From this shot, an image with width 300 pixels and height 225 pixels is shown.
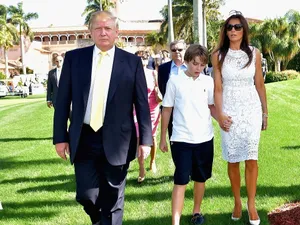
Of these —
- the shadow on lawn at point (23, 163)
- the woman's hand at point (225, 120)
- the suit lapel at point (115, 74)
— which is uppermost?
the suit lapel at point (115, 74)

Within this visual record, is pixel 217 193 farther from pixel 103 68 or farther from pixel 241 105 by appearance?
pixel 103 68

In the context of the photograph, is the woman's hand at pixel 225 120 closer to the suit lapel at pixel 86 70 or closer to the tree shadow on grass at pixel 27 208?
the suit lapel at pixel 86 70

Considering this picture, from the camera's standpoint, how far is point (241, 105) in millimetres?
4156

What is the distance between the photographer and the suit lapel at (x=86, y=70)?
3531 millimetres

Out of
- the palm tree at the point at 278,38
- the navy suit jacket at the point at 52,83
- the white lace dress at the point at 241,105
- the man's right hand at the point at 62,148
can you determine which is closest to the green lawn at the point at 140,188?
the white lace dress at the point at 241,105

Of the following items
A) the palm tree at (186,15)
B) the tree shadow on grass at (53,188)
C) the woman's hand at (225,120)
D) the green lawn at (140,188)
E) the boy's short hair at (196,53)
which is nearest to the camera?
the boy's short hair at (196,53)

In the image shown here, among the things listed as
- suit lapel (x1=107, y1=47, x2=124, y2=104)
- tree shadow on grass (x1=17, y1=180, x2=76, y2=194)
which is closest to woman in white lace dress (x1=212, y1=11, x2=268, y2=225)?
suit lapel (x1=107, y1=47, x2=124, y2=104)

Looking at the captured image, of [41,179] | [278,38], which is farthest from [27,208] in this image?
[278,38]

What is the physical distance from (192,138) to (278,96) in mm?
13283

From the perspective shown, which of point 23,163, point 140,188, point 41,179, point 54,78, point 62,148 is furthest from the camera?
point 54,78

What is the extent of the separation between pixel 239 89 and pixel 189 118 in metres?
0.54

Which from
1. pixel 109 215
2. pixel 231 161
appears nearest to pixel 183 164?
pixel 231 161

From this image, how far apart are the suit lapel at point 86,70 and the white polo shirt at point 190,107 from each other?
910 millimetres

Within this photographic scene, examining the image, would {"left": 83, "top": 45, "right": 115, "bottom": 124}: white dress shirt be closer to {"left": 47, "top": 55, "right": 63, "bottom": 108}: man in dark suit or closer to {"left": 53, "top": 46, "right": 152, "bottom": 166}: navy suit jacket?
{"left": 53, "top": 46, "right": 152, "bottom": 166}: navy suit jacket
